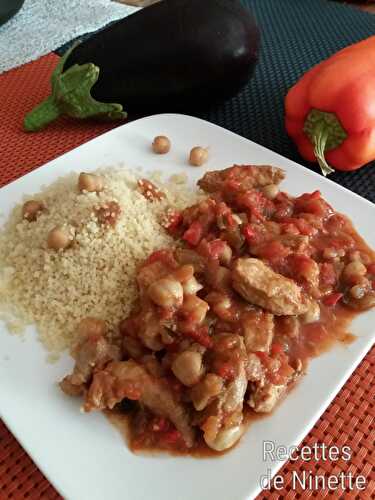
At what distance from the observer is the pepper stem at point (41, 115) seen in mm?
2789

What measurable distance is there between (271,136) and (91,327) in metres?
1.69

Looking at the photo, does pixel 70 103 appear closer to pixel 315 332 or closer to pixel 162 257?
pixel 162 257

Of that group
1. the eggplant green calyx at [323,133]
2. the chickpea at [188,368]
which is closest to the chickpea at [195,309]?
the chickpea at [188,368]

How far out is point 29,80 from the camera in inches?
126

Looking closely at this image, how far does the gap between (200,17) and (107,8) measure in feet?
4.47

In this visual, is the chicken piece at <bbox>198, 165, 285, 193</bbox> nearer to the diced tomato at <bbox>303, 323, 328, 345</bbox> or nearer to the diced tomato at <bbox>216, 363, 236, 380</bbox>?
the diced tomato at <bbox>303, 323, 328, 345</bbox>

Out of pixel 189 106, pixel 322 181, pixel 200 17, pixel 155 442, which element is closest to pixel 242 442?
pixel 155 442

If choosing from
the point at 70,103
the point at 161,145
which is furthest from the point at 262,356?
the point at 70,103

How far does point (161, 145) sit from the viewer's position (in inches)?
95.6

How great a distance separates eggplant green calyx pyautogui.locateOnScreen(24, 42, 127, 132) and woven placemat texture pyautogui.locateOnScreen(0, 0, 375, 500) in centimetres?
8

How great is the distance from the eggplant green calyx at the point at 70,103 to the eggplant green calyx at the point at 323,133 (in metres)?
1.04

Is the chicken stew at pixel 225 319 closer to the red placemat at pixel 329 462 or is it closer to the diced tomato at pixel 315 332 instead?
the diced tomato at pixel 315 332

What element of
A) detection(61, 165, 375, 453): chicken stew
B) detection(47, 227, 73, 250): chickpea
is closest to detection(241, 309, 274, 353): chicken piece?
detection(61, 165, 375, 453): chicken stew

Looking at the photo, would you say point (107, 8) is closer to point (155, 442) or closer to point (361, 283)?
point (361, 283)
